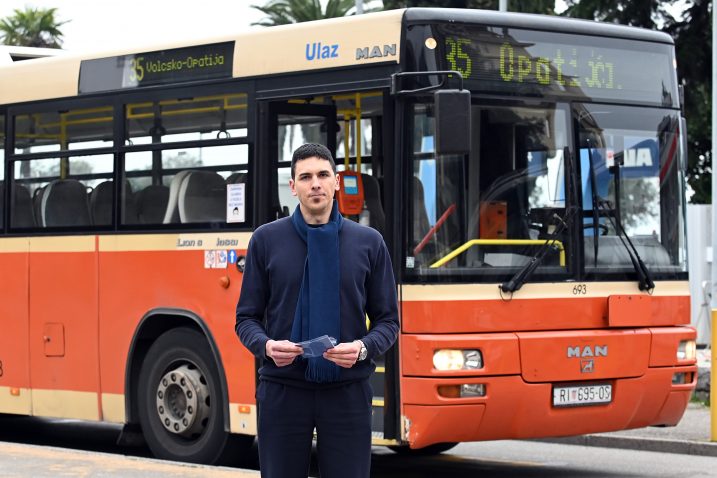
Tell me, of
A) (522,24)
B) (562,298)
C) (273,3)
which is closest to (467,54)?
(522,24)

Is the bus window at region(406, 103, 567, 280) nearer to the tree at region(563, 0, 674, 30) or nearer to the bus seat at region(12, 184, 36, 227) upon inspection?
the bus seat at region(12, 184, 36, 227)

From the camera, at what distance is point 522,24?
1067cm

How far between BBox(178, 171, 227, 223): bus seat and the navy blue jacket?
5747 mm

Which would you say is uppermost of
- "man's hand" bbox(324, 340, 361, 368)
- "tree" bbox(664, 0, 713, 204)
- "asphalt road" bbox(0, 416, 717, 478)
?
"tree" bbox(664, 0, 713, 204)

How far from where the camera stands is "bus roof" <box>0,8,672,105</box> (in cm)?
1043

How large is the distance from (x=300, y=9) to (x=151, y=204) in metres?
35.2

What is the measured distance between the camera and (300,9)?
1839 inches

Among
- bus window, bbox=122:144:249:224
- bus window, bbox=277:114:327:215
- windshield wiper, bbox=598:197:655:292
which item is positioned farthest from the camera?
bus window, bbox=122:144:249:224

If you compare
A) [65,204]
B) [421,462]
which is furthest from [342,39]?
[421,462]

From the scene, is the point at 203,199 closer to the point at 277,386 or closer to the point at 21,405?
the point at 21,405

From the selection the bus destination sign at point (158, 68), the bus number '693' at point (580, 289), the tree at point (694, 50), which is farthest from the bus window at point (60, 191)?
the tree at point (694, 50)

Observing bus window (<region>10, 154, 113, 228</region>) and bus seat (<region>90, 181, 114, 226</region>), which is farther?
bus window (<region>10, 154, 113, 228</region>)

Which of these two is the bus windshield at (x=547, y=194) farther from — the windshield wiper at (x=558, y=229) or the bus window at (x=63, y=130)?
the bus window at (x=63, y=130)

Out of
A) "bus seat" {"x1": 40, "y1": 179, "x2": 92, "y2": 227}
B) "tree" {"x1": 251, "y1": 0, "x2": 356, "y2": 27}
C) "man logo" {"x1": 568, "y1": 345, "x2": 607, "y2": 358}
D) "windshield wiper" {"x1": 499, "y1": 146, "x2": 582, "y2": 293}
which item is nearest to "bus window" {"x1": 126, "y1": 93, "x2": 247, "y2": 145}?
"bus seat" {"x1": 40, "y1": 179, "x2": 92, "y2": 227}
